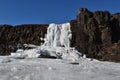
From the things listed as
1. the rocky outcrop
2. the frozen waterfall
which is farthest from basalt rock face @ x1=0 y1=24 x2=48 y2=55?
the frozen waterfall

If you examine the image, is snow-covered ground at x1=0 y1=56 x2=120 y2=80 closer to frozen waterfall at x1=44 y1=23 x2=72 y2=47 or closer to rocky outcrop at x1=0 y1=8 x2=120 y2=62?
rocky outcrop at x1=0 y1=8 x2=120 y2=62

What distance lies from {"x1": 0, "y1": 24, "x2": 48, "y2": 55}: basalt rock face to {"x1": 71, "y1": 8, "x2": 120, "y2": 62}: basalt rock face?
9143 millimetres

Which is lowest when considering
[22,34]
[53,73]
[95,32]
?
[53,73]

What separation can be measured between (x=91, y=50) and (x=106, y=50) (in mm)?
3392

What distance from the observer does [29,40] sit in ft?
237

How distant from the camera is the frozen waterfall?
223 feet

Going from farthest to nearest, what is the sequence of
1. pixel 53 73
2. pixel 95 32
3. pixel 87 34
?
pixel 87 34 < pixel 95 32 < pixel 53 73

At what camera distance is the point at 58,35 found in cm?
6931

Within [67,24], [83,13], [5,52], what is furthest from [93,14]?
[5,52]

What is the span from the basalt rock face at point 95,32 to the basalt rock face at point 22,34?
9.14 meters

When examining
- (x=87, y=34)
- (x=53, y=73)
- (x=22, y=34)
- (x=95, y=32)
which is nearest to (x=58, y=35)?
(x=87, y=34)

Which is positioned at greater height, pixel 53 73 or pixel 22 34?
pixel 22 34

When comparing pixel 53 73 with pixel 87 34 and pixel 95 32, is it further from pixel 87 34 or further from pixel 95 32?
pixel 87 34

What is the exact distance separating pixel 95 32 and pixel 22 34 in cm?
1983
